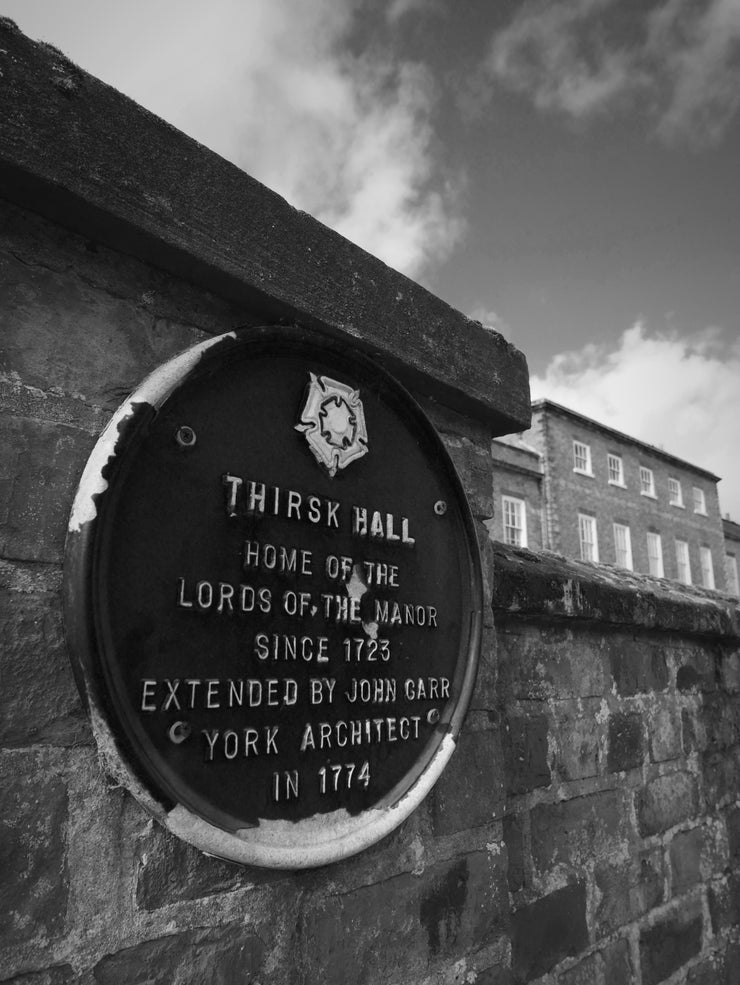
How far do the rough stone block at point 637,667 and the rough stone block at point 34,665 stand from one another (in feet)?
7.55

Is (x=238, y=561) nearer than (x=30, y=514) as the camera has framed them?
No

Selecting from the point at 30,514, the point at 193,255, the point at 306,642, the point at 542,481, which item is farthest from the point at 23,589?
the point at 542,481

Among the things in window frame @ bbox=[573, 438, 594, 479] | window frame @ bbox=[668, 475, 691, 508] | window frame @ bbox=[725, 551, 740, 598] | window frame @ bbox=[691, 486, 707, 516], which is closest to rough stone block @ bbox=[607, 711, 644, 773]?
window frame @ bbox=[573, 438, 594, 479]

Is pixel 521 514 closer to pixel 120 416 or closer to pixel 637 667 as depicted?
pixel 637 667

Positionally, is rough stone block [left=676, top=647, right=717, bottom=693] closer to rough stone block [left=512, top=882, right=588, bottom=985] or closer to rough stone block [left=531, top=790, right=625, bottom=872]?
rough stone block [left=531, top=790, right=625, bottom=872]

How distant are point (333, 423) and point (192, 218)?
561 mm

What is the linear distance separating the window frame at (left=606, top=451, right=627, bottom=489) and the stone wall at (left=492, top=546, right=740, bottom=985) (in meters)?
20.1

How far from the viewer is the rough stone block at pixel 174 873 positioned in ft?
4.09

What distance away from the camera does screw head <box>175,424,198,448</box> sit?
1396mm

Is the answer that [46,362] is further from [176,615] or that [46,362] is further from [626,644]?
[626,644]

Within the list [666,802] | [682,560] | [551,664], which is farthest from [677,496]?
[551,664]

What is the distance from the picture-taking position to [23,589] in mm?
1213

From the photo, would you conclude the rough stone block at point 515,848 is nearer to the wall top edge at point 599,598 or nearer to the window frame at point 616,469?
the wall top edge at point 599,598

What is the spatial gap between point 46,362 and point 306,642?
2.58 ft
